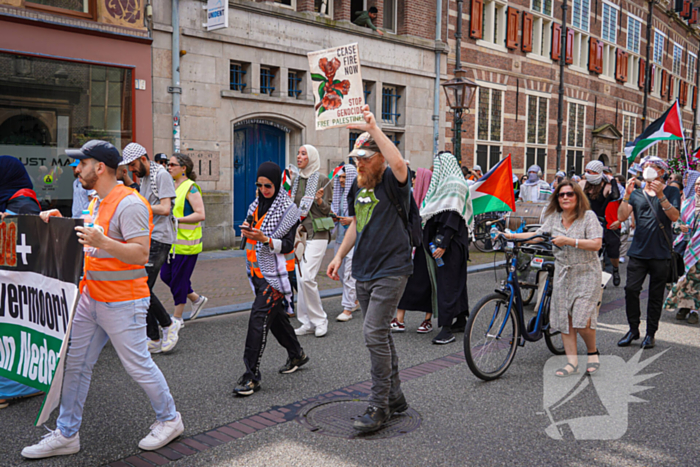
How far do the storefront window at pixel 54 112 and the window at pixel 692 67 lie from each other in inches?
1703

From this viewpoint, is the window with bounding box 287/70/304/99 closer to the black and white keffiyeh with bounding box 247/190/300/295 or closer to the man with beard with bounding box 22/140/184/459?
the black and white keffiyeh with bounding box 247/190/300/295

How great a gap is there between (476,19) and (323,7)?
7.02 meters

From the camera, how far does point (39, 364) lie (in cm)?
384

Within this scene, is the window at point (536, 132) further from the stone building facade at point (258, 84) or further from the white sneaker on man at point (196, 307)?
the white sneaker on man at point (196, 307)

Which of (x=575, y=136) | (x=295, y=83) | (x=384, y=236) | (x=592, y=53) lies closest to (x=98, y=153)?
(x=384, y=236)

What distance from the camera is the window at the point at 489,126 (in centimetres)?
2252

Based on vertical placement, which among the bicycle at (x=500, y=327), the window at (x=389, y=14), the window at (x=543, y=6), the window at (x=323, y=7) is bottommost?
the bicycle at (x=500, y=327)

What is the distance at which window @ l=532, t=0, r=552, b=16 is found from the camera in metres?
25.0

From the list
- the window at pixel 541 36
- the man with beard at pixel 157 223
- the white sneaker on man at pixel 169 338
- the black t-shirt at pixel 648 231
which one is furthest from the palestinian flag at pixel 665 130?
the window at pixel 541 36

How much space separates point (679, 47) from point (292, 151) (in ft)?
117

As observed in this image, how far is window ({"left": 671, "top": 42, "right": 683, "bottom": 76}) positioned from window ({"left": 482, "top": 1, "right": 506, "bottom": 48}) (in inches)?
906

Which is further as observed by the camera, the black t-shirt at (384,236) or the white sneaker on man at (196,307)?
the white sneaker on man at (196,307)

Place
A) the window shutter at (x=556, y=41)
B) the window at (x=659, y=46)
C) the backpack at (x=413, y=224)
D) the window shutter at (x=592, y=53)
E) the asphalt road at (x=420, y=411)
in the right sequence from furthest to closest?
the window at (x=659, y=46) → the window shutter at (x=592, y=53) → the window shutter at (x=556, y=41) → the backpack at (x=413, y=224) → the asphalt road at (x=420, y=411)

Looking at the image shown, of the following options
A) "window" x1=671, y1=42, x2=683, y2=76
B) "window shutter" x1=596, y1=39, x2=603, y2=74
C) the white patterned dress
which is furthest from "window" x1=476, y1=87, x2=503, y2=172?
"window" x1=671, y1=42, x2=683, y2=76
